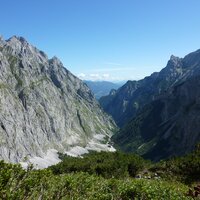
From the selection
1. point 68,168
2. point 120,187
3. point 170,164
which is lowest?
point 68,168

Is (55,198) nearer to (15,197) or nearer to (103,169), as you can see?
(15,197)

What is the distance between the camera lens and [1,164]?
83.9 feet

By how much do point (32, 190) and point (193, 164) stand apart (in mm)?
47042

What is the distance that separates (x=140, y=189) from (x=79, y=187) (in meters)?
6.71

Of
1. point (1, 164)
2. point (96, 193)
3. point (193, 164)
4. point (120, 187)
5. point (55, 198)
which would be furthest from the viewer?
point (193, 164)

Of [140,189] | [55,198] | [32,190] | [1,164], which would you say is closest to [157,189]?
[140,189]

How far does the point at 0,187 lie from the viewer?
2150cm

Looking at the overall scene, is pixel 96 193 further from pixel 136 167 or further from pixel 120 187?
pixel 136 167

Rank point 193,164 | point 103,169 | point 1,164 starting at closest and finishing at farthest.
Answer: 1. point 1,164
2. point 193,164
3. point 103,169

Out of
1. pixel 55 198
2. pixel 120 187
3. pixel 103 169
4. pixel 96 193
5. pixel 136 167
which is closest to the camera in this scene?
pixel 55 198

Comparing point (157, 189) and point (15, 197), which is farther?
point (157, 189)

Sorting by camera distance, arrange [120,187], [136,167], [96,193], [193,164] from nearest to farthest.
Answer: [96,193] → [120,187] → [193,164] → [136,167]

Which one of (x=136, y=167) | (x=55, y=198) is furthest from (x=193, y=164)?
(x=55, y=198)

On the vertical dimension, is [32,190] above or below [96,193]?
above
